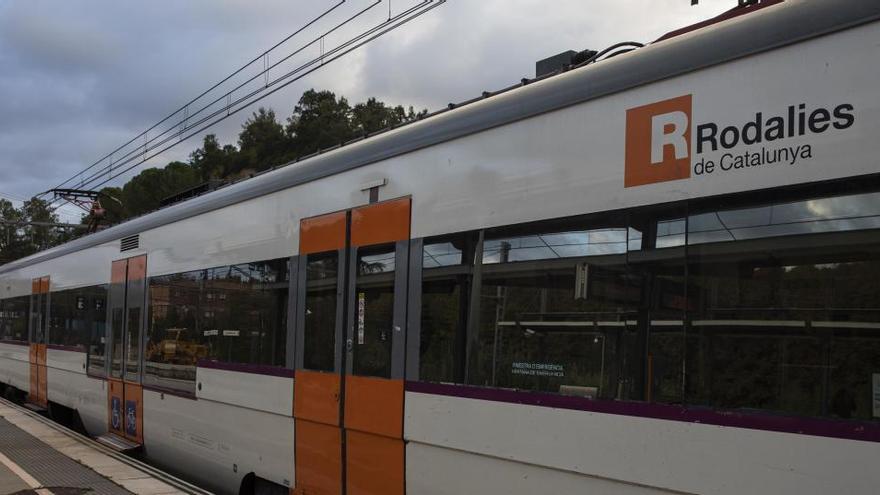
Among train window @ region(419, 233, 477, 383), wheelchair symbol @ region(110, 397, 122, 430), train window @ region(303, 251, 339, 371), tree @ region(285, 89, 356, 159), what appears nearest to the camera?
train window @ region(419, 233, 477, 383)

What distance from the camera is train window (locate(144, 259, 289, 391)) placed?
694 cm

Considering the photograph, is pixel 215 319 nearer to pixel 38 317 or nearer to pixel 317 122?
pixel 38 317

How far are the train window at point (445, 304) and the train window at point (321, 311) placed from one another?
121cm

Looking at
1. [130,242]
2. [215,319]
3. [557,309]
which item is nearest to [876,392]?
[557,309]

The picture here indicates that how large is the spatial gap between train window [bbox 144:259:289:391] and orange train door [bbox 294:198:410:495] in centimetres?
56

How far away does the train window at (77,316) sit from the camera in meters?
12.2

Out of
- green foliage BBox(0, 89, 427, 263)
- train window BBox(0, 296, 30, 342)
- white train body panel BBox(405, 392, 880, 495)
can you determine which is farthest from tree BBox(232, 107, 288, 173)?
white train body panel BBox(405, 392, 880, 495)

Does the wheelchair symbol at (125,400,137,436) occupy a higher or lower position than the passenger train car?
lower

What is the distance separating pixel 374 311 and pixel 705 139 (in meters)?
2.86

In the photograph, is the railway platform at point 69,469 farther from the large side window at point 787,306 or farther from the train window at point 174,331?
the large side window at point 787,306

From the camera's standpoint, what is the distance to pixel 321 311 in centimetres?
619

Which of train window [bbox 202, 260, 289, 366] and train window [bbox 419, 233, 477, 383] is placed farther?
train window [bbox 202, 260, 289, 366]

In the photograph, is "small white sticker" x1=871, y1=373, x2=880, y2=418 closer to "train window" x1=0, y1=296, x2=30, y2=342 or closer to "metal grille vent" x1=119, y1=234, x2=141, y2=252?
"metal grille vent" x1=119, y1=234, x2=141, y2=252

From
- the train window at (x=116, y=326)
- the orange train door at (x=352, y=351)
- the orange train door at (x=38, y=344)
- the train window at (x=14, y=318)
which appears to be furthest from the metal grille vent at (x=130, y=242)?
the train window at (x=14, y=318)
